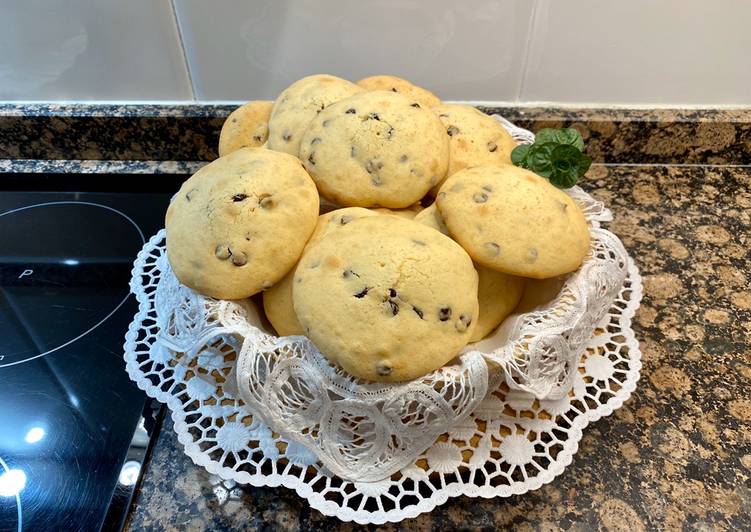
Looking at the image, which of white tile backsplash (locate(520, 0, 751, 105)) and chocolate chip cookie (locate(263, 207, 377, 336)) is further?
white tile backsplash (locate(520, 0, 751, 105))

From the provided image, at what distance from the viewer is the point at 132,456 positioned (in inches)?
26.0

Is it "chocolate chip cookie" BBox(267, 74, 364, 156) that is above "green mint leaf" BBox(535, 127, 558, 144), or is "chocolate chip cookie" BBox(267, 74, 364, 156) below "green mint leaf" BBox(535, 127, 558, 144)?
above

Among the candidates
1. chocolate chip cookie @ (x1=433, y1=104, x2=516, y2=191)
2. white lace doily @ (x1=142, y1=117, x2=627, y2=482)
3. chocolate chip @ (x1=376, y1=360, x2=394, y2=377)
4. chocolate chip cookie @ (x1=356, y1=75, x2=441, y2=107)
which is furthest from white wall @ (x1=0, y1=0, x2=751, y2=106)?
chocolate chip @ (x1=376, y1=360, x2=394, y2=377)

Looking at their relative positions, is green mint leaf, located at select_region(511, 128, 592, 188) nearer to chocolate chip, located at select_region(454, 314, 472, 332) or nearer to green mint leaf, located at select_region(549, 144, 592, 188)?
green mint leaf, located at select_region(549, 144, 592, 188)

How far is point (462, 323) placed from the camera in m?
0.56

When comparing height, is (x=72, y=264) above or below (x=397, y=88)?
below

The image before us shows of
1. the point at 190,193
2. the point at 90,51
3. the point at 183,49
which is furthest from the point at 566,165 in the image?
the point at 90,51

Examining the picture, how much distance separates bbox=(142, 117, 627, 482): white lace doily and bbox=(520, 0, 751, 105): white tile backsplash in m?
0.54

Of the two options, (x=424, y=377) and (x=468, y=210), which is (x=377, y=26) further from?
(x=424, y=377)

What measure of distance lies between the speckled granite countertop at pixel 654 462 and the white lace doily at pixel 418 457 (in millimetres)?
40

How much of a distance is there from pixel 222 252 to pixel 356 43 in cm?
58

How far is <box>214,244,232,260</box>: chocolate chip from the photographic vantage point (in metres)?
0.60

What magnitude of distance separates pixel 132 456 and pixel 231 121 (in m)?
0.49

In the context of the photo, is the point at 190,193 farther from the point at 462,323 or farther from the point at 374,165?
the point at 462,323
